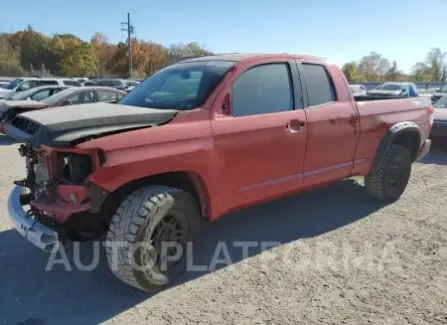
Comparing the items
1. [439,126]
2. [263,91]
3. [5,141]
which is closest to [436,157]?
[439,126]

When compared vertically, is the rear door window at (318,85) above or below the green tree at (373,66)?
below

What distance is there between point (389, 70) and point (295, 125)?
85.7m

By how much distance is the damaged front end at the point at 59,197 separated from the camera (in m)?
2.90

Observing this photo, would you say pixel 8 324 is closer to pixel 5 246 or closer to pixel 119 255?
pixel 119 255

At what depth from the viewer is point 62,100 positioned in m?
10.5

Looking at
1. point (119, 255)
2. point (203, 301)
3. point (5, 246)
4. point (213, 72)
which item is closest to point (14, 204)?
point (5, 246)

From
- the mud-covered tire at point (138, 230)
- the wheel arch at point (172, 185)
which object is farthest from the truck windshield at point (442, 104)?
the mud-covered tire at point (138, 230)

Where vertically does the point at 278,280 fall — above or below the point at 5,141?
below

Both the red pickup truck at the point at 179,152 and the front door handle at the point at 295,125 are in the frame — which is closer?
the red pickup truck at the point at 179,152

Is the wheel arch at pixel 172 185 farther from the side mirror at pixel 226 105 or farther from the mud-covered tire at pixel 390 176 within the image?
the mud-covered tire at pixel 390 176

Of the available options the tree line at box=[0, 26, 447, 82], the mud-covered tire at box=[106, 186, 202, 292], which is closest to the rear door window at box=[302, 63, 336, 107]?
the mud-covered tire at box=[106, 186, 202, 292]

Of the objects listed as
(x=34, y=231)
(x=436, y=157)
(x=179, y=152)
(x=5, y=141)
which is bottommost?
(x=436, y=157)

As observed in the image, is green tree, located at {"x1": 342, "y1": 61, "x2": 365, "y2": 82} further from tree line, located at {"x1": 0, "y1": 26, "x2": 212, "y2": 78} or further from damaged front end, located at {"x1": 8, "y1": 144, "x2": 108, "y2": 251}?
damaged front end, located at {"x1": 8, "y1": 144, "x2": 108, "y2": 251}

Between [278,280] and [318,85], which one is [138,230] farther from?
[318,85]
